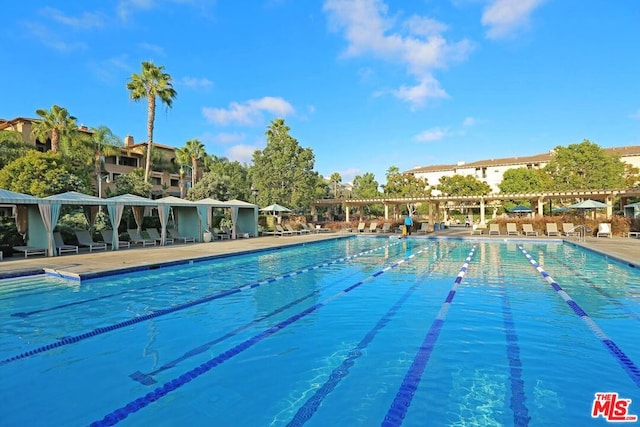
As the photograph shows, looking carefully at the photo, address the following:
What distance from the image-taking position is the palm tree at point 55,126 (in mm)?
24125

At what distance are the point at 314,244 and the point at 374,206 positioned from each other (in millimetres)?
26355

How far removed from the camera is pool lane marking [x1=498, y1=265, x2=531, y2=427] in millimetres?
3041

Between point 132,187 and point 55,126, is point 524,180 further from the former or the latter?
point 55,126

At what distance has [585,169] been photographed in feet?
128

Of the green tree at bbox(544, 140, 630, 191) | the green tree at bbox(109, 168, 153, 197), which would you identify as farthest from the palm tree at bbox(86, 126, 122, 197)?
the green tree at bbox(544, 140, 630, 191)

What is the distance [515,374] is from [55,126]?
29153mm

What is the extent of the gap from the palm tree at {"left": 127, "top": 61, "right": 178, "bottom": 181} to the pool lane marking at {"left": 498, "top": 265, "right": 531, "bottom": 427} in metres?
23.7

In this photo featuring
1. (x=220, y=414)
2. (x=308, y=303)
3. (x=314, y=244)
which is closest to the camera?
(x=220, y=414)

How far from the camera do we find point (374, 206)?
44.3 metres

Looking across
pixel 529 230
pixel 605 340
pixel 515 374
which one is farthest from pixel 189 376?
pixel 529 230

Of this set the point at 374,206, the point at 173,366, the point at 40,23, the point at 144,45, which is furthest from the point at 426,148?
the point at 173,366

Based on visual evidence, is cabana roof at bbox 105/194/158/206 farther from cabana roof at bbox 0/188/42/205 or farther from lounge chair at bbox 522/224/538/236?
lounge chair at bbox 522/224/538/236

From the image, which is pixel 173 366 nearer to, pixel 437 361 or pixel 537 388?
pixel 437 361

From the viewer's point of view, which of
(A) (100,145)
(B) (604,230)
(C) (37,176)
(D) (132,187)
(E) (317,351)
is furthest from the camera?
(A) (100,145)
